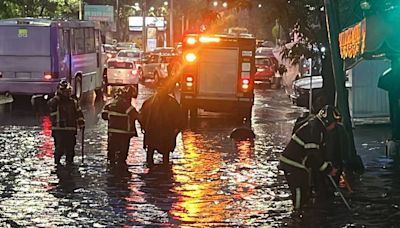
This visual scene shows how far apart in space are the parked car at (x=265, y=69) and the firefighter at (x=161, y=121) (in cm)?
2983

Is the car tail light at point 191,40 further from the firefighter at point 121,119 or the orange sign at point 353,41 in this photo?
the firefighter at point 121,119

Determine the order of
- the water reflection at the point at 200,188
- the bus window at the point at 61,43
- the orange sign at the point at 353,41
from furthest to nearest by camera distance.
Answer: the bus window at the point at 61,43 < the orange sign at the point at 353,41 < the water reflection at the point at 200,188

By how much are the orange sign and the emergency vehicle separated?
848 cm

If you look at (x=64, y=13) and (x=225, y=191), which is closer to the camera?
(x=225, y=191)

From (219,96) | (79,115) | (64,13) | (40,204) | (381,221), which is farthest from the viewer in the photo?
(64,13)

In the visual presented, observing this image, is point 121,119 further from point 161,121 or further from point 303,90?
point 303,90

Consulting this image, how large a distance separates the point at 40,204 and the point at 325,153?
3.81m

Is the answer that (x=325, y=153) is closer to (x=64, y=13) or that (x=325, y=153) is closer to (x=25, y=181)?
(x=25, y=181)

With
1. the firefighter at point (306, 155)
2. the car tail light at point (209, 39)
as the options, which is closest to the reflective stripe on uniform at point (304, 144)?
the firefighter at point (306, 155)

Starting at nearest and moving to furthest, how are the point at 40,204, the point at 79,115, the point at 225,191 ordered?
the point at 40,204, the point at 225,191, the point at 79,115

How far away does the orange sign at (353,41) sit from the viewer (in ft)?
42.5

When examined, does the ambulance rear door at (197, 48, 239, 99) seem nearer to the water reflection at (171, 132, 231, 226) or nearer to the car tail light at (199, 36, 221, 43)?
the car tail light at (199, 36, 221, 43)

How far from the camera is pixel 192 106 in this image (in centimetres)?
2519

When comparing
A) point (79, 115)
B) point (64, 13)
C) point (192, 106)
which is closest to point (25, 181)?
point (79, 115)
